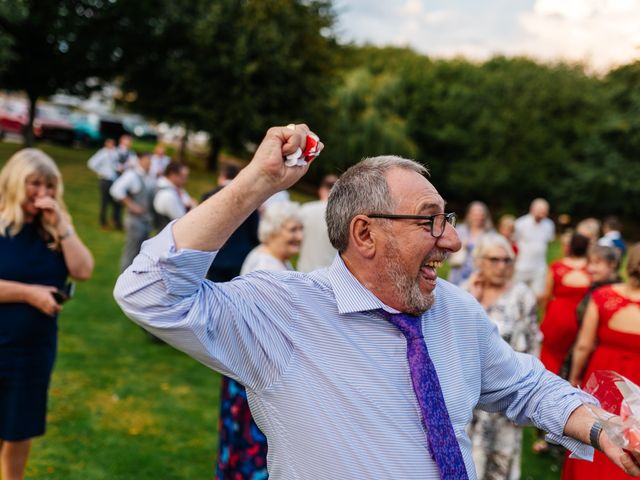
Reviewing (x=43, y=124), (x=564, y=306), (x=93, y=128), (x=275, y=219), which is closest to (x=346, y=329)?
(x=275, y=219)

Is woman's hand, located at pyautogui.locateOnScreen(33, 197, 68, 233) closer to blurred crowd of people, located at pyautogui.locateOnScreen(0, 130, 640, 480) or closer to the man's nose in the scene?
blurred crowd of people, located at pyautogui.locateOnScreen(0, 130, 640, 480)

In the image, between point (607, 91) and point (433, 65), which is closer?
point (607, 91)

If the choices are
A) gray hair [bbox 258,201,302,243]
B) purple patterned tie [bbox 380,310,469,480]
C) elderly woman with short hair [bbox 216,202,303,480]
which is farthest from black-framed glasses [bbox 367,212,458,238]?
gray hair [bbox 258,201,302,243]

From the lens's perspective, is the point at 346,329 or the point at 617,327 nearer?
the point at 346,329

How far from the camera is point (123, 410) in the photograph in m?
5.98

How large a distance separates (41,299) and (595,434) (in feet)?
9.98

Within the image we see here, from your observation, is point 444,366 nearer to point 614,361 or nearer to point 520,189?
point 614,361

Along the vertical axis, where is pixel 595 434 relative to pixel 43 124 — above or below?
below

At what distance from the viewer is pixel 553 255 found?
68.1 ft

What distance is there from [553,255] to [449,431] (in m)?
20.3

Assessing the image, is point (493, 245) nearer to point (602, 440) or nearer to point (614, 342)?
point (614, 342)

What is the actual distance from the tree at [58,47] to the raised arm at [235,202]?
23.9 m

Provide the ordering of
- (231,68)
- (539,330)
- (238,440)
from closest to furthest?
(238,440) < (539,330) < (231,68)

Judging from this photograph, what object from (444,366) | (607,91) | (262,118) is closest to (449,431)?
(444,366)
